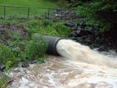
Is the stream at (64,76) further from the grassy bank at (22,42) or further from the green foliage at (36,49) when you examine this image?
the green foliage at (36,49)

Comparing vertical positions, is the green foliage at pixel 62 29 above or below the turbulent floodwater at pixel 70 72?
above

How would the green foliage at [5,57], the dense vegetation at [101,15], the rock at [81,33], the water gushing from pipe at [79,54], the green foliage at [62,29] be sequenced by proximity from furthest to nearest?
1. the green foliage at [62,29]
2. the rock at [81,33]
3. the dense vegetation at [101,15]
4. the water gushing from pipe at [79,54]
5. the green foliage at [5,57]

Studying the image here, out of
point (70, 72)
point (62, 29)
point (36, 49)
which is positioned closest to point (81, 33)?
point (62, 29)

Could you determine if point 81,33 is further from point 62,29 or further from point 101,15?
point 101,15

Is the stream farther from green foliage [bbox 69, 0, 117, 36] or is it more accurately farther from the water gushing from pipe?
green foliage [bbox 69, 0, 117, 36]

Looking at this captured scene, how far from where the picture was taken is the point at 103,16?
10.7m

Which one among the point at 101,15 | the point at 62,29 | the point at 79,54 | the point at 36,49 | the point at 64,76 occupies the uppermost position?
the point at 101,15

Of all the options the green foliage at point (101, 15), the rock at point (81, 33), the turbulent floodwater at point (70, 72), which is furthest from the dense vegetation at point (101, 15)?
the turbulent floodwater at point (70, 72)

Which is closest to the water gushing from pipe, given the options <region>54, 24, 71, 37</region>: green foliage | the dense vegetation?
the dense vegetation

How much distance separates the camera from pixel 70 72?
6.39 metres

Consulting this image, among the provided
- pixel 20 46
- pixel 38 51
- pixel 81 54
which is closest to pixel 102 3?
pixel 81 54

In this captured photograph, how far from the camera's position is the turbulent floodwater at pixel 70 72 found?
533cm

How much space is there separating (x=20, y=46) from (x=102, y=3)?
5945mm

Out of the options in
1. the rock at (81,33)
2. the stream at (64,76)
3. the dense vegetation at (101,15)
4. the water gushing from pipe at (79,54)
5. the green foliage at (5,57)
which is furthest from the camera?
the rock at (81,33)
